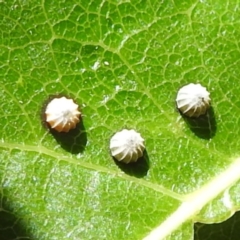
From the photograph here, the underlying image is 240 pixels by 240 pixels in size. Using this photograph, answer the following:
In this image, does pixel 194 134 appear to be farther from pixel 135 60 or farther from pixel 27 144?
pixel 27 144

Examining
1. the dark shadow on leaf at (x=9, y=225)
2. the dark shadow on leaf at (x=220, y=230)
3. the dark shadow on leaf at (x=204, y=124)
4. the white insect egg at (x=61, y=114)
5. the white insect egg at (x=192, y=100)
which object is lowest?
the dark shadow on leaf at (x=9, y=225)

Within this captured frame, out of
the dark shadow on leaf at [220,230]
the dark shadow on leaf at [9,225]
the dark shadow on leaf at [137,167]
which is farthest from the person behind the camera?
the dark shadow on leaf at [220,230]

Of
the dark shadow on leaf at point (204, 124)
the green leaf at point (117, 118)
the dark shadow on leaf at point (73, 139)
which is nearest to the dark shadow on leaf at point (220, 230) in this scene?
the green leaf at point (117, 118)

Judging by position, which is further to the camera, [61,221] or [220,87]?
[220,87]

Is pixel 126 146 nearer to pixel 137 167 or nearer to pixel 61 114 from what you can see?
pixel 137 167

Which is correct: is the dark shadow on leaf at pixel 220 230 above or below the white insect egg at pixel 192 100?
below

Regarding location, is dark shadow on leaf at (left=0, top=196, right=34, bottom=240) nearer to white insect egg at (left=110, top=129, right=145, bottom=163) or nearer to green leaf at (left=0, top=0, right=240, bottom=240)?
green leaf at (left=0, top=0, right=240, bottom=240)

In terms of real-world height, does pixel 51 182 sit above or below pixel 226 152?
below

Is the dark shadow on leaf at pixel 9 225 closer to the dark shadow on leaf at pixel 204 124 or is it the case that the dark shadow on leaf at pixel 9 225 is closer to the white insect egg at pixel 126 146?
the white insect egg at pixel 126 146

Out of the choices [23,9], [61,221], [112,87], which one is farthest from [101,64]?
[61,221]
